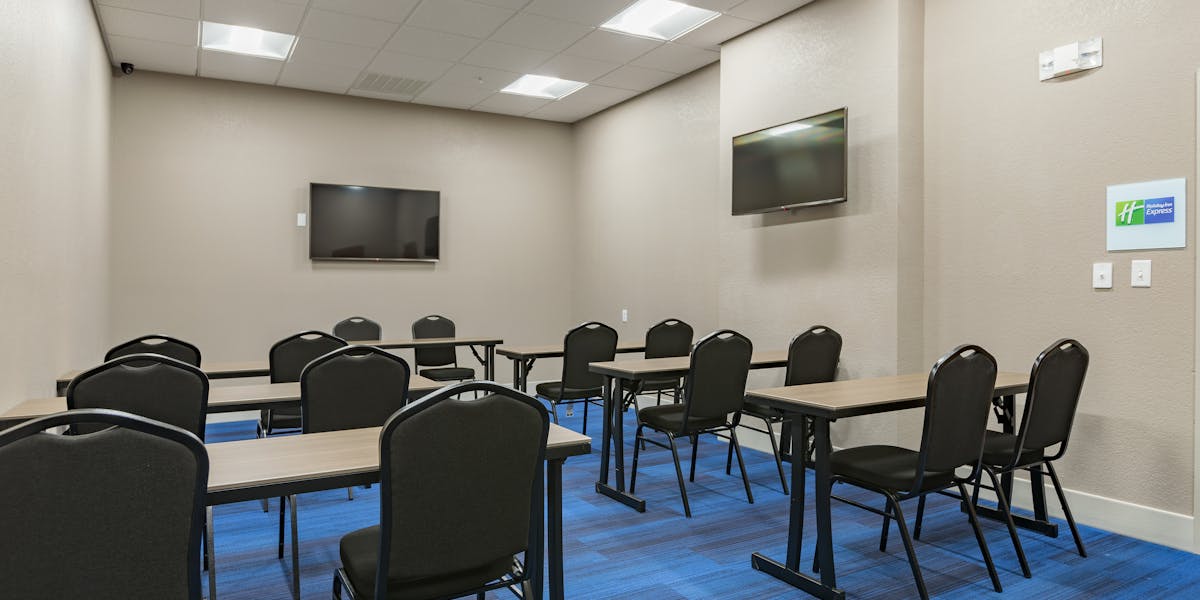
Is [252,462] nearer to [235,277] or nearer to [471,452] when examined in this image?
[471,452]

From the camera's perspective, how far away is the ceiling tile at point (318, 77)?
604 cm

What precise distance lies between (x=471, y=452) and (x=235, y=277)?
18.7 ft

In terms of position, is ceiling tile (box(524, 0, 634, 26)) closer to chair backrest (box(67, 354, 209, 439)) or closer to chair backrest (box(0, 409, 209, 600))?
chair backrest (box(67, 354, 209, 439))

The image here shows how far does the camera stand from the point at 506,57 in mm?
5781

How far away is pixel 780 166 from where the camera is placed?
485 centimetres

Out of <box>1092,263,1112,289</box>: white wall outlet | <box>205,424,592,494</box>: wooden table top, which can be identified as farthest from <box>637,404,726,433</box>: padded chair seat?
<box>1092,263,1112,289</box>: white wall outlet

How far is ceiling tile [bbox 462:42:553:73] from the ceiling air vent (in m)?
0.83

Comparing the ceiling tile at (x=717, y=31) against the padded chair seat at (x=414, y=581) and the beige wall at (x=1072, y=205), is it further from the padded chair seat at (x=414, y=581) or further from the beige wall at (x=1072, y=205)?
the padded chair seat at (x=414, y=581)

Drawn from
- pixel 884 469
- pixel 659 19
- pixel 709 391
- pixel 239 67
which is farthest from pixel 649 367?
pixel 239 67

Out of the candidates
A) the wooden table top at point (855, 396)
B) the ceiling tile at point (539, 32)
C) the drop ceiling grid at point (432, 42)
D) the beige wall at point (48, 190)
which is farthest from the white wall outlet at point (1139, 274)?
the beige wall at point (48, 190)

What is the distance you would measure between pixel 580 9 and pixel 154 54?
11.5 ft

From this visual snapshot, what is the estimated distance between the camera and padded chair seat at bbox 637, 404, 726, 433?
3.78 meters

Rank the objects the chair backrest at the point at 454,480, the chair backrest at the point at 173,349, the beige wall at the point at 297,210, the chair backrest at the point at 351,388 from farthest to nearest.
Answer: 1. the beige wall at the point at 297,210
2. the chair backrest at the point at 173,349
3. the chair backrest at the point at 351,388
4. the chair backrest at the point at 454,480

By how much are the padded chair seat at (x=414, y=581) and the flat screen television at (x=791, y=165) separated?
11.2ft
